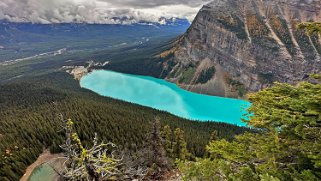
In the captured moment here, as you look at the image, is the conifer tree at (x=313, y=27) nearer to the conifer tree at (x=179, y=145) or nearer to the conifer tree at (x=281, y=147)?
the conifer tree at (x=281, y=147)

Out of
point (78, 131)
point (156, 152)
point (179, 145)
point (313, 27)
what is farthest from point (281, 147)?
point (78, 131)

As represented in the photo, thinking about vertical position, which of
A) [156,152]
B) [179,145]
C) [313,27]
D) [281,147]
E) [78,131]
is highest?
[313,27]

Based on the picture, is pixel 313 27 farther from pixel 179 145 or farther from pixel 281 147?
pixel 179 145

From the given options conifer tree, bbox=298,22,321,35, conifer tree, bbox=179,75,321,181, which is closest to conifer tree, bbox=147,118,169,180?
conifer tree, bbox=179,75,321,181

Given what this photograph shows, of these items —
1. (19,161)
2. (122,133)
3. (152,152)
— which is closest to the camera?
(152,152)

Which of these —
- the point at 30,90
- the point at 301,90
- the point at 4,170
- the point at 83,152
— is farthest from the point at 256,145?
the point at 30,90

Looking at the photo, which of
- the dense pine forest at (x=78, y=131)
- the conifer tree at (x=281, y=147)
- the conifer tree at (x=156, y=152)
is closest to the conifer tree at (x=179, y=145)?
the dense pine forest at (x=78, y=131)

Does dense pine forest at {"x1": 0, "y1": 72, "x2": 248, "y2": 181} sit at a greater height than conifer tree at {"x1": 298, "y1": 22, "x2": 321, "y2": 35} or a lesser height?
lesser

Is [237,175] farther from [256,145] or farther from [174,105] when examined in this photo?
[174,105]

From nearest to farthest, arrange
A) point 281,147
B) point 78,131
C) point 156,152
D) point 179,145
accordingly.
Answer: point 281,147 < point 156,152 < point 179,145 < point 78,131

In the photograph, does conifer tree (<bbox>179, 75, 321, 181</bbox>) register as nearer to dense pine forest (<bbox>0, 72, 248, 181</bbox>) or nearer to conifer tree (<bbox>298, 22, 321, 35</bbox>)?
conifer tree (<bbox>298, 22, 321, 35</bbox>)

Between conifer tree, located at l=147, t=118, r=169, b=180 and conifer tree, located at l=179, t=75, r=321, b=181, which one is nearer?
conifer tree, located at l=179, t=75, r=321, b=181
